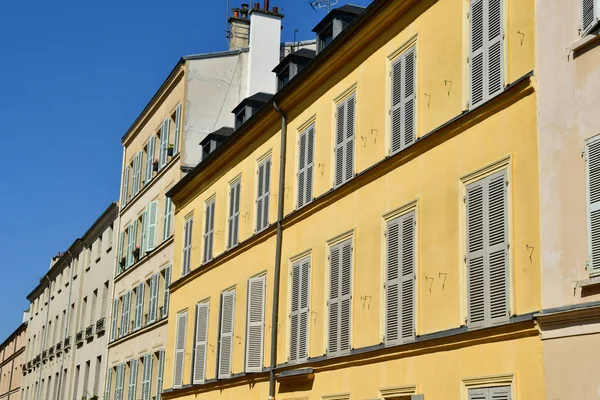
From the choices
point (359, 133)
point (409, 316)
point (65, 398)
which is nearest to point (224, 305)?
point (359, 133)

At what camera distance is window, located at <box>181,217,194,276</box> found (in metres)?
29.2

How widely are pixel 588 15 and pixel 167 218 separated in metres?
22.2

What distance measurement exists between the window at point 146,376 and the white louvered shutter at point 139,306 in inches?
74.4

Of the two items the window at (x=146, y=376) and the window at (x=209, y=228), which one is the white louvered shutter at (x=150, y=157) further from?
the window at (x=209, y=228)

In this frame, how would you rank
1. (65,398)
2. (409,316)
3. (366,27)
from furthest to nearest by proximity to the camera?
(65,398)
(366,27)
(409,316)

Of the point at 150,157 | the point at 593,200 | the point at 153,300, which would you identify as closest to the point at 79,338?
the point at 150,157

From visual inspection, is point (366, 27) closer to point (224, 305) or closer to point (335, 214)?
point (335, 214)

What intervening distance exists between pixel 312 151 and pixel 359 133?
8.01 ft

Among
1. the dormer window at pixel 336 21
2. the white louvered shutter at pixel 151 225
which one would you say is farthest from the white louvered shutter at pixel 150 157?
the dormer window at pixel 336 21

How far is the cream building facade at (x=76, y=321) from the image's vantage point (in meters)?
42.0

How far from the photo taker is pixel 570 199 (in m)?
12.2

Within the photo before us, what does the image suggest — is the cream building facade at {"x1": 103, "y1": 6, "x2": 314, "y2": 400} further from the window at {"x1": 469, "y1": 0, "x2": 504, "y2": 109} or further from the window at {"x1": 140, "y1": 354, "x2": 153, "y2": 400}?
the window at {"x1": 469, "y1": 0, "x2": 504, "y2": 109}

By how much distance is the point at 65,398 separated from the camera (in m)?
46.8

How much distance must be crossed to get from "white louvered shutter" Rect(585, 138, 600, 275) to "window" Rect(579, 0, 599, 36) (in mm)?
1425
